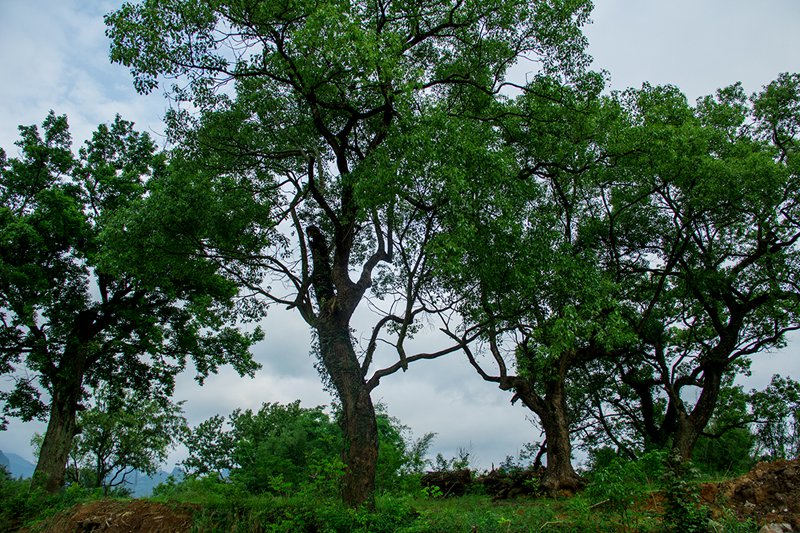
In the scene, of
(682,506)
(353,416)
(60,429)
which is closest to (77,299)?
(60,429)

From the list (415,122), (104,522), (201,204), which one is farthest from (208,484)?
(415,122)

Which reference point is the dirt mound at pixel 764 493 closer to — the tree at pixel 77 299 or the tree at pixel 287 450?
the tree at pixel 287 450

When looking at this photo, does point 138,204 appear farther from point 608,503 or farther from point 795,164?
point 795,164

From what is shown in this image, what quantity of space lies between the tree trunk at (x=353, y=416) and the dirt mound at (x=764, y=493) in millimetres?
5090

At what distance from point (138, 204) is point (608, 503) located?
9879 millimetres

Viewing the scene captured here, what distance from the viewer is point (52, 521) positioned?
10375 millimetres

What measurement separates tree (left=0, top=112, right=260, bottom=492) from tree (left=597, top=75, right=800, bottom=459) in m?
11.9

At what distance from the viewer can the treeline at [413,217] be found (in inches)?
359

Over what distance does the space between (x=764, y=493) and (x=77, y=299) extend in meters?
18.7

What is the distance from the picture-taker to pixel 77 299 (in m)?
17.7

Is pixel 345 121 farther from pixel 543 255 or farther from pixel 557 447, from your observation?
pixel 557 447

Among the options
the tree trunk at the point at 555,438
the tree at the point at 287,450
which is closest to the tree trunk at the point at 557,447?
the tree trunk at the point at 555,438

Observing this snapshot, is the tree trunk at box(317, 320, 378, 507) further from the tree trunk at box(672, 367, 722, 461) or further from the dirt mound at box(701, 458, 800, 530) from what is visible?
the tree trunk at box(672, 367, 722, 461)

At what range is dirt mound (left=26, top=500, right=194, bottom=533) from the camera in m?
9.20
